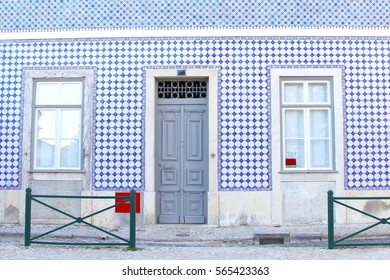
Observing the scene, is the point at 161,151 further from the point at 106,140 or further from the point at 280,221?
the point at 280,221

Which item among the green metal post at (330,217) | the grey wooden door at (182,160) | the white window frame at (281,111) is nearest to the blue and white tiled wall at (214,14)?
the white window frame at (281,111)

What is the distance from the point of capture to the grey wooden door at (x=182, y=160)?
860 cm

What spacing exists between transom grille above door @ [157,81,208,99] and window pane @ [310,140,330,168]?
2121 mm

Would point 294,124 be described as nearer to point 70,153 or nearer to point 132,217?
point 132,217

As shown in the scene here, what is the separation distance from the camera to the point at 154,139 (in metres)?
8.50

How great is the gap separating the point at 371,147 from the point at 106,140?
4.55 metres

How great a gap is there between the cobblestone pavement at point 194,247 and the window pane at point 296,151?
3.77ft

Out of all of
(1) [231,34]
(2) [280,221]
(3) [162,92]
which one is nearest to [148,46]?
(3) [162,92]

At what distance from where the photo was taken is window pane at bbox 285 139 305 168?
850 cm

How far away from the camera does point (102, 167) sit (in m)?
8.48

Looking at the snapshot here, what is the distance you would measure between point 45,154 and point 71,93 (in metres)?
1.17


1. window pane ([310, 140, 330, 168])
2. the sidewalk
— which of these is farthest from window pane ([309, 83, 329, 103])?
the sidewalk

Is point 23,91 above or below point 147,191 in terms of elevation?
above

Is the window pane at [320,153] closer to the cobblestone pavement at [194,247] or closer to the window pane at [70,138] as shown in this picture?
the cobblestone pavement at [194,247]
